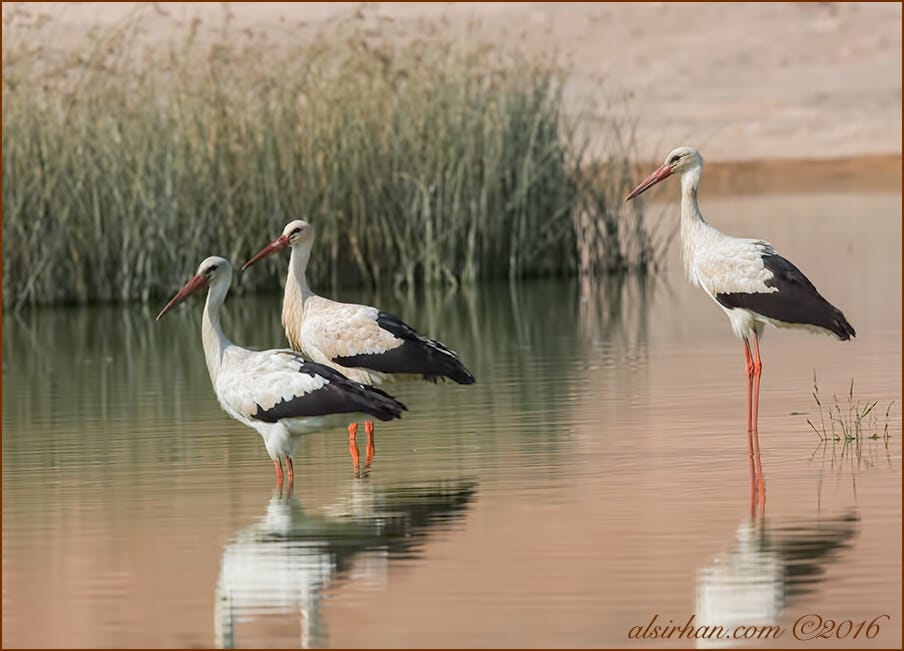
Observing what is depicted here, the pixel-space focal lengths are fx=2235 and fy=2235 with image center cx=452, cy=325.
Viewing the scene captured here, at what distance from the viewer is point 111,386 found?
15.1 m

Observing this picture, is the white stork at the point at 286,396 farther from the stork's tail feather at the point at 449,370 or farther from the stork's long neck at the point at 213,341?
the stork's tail feather at the point at 449,370

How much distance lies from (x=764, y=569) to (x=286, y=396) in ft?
9.97

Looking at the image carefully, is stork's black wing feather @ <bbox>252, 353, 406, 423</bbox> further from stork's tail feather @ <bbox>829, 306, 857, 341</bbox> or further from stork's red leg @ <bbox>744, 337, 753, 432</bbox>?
stork's tail feather @ <bbox>829, 306, 857, 341</bbox>

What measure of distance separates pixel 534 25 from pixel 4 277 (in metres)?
40.4

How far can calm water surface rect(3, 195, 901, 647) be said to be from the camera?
7289mm

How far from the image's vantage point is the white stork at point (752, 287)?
38.9 feet

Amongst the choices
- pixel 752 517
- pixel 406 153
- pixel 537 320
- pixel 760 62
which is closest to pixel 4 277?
pixel 406 153

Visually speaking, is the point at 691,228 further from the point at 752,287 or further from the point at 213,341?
the point at 213,341

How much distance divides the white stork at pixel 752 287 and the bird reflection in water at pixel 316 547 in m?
2.57

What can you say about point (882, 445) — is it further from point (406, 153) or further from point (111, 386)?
point (406, 153)

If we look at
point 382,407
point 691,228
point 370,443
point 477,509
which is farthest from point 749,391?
point 477,509

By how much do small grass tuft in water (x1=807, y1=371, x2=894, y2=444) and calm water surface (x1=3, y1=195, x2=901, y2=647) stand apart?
0.10m

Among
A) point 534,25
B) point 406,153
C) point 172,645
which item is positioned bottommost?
point 172,645

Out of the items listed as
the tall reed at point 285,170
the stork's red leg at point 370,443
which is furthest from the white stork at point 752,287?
the tall reed at point 285,170
